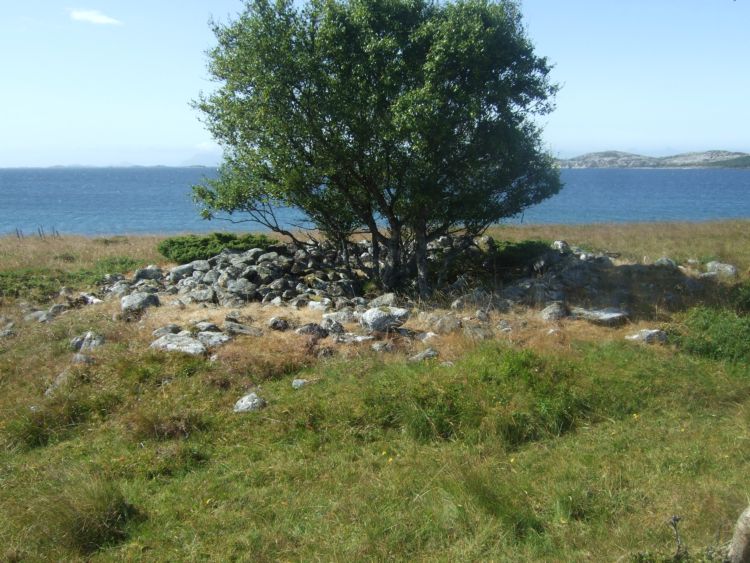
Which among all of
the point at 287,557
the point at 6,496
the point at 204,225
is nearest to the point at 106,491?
the point at 6,496

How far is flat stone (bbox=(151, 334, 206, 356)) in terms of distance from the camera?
1119cm

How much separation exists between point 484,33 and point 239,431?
9905 mm

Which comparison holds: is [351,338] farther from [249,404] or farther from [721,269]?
[721,269]

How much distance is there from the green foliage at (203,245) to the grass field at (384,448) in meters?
7.57

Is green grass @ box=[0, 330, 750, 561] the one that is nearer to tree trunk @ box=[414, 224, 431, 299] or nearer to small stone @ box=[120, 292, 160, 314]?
small stone @ box=[120, 292, 160, 314]

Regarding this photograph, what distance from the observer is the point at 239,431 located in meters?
8.81

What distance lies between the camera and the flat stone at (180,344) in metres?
11.2

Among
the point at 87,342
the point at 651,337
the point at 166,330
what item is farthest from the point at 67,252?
the point at 651,337

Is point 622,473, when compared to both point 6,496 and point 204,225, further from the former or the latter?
point 204,225

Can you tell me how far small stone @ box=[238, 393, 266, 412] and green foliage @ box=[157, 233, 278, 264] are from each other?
1163 centimetres

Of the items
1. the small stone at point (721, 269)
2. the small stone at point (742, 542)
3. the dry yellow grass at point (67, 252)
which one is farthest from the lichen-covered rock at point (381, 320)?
the dry yellow grass at point (67, 252)

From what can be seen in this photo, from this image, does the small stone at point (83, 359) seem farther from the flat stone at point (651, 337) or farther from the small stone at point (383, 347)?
the flat stone at point (651, 337)

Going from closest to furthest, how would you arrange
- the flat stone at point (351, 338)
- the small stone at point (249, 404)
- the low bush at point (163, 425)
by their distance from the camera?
1. the low bush at point (163, 425)
2. the small stone at point (249, 404)
3. the flat stone at point (351, 338)

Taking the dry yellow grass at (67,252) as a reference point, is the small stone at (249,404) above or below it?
below
